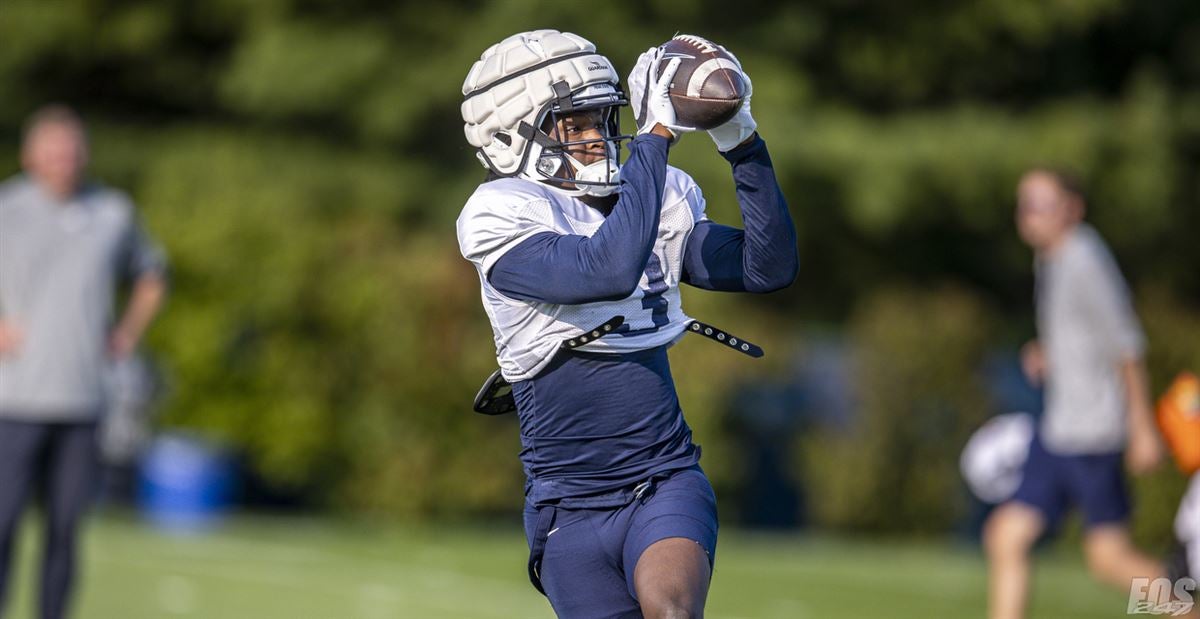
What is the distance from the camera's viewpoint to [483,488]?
14102mm

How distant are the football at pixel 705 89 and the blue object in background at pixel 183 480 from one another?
999 centimetres

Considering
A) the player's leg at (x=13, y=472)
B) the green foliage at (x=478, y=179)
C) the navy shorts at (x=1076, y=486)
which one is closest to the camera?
the player's leg at (x=13, y=472)

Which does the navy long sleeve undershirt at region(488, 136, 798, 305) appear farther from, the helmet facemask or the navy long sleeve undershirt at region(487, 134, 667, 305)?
the helmet facemask

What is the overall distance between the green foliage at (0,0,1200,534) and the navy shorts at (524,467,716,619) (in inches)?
375

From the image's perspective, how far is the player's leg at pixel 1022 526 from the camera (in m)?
7.94

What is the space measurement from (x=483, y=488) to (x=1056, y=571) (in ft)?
14.8

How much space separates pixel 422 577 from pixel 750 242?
6.72 m

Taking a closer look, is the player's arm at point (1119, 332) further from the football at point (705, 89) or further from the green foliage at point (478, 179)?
the green foliage at point (478, 179)

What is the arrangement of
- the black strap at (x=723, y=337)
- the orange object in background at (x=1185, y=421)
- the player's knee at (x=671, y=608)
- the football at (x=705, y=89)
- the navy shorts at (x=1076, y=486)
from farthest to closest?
the navy shorts at (x=1076, y=486) < the orange object in background at (x=1185, y=421) < the black strap at (x=723, y=337) < the football at (x=705, y=89) < the player's knee at (x=671, y=608)

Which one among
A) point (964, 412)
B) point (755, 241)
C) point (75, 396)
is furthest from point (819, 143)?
point (755, 241)

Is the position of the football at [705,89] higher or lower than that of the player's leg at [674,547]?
higher

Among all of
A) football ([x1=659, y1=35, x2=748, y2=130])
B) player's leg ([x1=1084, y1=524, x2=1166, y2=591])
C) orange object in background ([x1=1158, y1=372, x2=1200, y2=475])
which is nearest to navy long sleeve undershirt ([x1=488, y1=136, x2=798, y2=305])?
football ([x1=659, y1=35, x2=748, y2=130])

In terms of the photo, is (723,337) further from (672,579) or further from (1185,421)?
(1185,421)

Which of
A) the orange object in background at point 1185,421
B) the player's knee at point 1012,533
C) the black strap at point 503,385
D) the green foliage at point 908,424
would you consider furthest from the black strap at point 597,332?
the green foliage at point 908,424
